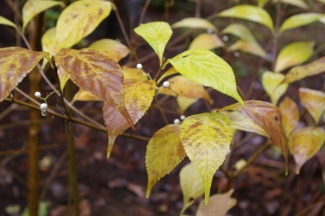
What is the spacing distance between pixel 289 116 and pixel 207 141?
14.7 inches

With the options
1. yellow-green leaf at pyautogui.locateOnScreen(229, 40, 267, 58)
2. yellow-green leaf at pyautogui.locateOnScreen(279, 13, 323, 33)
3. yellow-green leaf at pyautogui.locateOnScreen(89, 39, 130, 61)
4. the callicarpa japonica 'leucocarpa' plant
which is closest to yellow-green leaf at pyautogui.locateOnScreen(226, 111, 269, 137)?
the callicarpa japonica 'leucocarpa' plant

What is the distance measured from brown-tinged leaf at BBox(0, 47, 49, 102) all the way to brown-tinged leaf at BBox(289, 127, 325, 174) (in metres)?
0.46

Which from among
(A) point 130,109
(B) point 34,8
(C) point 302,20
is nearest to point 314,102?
(C) point 302,20

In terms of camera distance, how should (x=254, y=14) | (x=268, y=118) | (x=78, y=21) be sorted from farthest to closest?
1. (x=254, y=14)
2. (x=78, y=21)
3. (x=268, y=118)

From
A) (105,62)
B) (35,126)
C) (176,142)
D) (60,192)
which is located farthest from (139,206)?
(105,62)

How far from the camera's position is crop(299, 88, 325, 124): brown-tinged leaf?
29.1 inches

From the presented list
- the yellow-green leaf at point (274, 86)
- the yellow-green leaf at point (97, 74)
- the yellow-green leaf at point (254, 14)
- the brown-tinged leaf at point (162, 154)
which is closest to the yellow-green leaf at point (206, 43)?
the yellow-green leaf at point (254, 14)

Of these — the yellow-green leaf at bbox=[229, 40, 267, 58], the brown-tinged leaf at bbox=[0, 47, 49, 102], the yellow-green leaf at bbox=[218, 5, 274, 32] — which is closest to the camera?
the brown-tinged leaf at bbox=[0, 47, 49, 102]

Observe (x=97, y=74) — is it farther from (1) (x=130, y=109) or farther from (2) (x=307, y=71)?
(2) (x=307, y=71)

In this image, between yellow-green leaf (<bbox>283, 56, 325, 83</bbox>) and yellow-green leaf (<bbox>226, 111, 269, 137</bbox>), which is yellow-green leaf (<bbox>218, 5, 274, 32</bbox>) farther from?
yellow-green leaf (<bbox>226, 111, 269, 137</bbox>)

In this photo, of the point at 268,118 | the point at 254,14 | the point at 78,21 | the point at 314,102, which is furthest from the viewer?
the point at 254,14

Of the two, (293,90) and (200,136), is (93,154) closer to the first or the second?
(293,90)

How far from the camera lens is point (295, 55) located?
3.15ft

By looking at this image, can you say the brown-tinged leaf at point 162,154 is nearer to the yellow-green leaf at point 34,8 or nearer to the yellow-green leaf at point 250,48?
the yellow-green leaf at point 34,8
